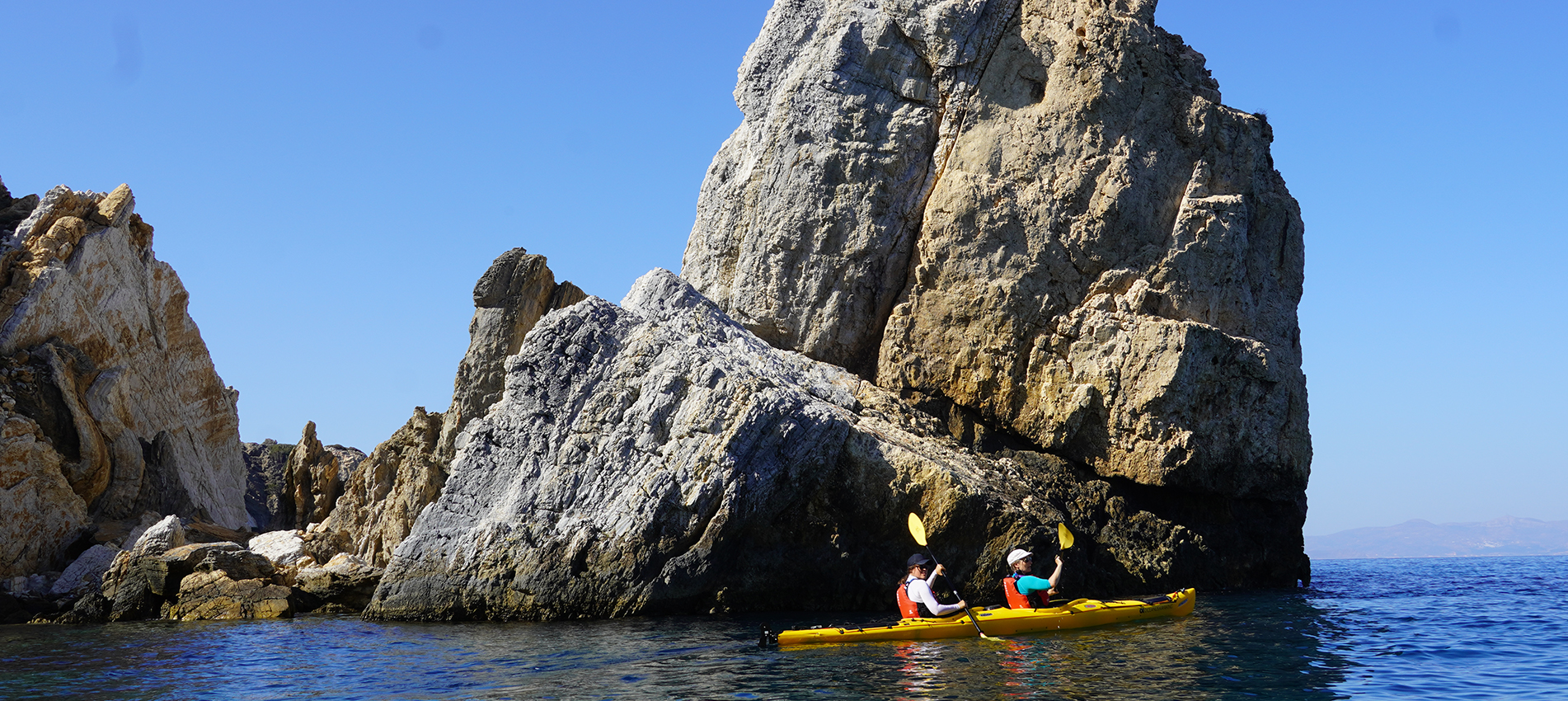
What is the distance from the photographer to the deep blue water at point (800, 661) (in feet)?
42.5

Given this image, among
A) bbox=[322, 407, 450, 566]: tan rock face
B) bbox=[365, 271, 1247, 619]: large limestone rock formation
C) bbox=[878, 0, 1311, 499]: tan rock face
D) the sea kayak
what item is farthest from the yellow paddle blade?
bbox=[322, 407, 450, 566]: tan rock face

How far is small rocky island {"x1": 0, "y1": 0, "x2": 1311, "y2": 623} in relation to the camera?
21422 millimetres

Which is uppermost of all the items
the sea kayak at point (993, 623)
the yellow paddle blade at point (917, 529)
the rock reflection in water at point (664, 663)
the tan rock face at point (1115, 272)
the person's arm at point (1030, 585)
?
the tan rock face at point (1115, 272)

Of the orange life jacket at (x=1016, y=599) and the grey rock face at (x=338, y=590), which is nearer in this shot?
the orange life jacket at (x=1016, y=599)

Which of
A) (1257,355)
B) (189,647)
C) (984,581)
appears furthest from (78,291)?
(1257,355)

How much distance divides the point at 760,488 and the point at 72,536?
17208 millimetres

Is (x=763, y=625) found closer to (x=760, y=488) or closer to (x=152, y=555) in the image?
(x=760, y=488)

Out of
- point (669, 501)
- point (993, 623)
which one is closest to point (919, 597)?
point (993, 623)

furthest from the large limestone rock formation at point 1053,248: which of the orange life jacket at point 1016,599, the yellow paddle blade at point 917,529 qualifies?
the orange life jacket at point 1016,599

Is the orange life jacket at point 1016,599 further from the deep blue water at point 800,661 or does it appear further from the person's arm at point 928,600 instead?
the person's arm at point 928,600

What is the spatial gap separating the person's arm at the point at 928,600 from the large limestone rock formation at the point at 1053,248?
8.31 metres

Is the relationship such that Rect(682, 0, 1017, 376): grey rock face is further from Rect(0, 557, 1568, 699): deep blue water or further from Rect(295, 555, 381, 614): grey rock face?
Rect(295, 555, 381, 614): grey rock face

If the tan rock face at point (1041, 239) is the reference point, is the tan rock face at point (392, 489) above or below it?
below

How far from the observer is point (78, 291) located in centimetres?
3111
